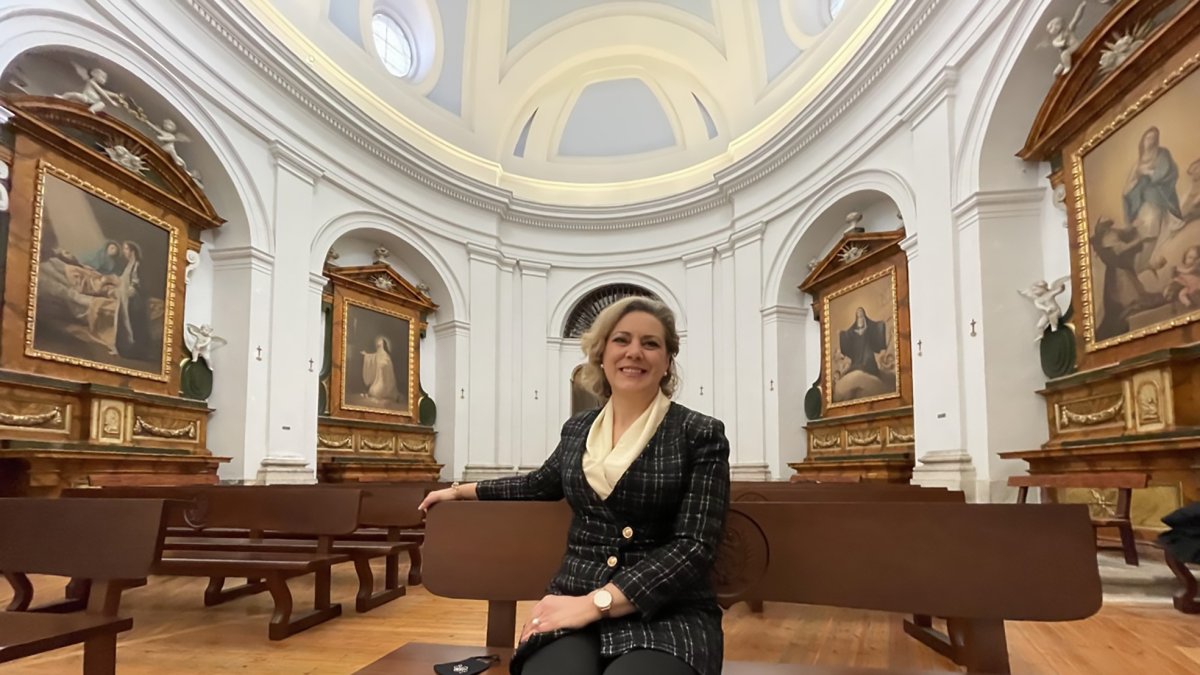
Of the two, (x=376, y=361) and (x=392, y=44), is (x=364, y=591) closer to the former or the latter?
(x=376, y=361)

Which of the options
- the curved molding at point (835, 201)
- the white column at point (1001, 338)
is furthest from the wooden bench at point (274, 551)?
the curved molding at point (835, 201)

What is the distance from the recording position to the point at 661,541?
2023 millimetres

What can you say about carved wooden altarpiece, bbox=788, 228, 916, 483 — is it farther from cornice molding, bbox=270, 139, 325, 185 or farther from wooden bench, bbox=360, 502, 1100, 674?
cornice molding, bbox=270, 139, 325, 185

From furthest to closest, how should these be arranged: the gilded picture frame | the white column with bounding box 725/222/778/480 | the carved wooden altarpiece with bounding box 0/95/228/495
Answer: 1. the white column with bounding box 725/222/778/480
2. the gilded picture frame
3. the carved wooden altarpiece with bounding box 0/95/228/495

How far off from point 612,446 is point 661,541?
31cm

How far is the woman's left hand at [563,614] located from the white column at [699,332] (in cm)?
1165

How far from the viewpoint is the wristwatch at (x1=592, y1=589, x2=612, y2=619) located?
182 centimetres

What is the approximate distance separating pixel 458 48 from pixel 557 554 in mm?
13691

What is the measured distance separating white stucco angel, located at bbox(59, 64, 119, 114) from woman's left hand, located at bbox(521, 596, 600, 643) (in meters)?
8.42

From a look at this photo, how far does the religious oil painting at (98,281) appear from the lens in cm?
714

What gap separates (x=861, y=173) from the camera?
1016cm

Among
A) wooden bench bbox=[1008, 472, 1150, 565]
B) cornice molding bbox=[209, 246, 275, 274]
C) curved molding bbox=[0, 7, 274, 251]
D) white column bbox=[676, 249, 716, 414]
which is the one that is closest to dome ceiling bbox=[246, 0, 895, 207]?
white column bbox=[676, 249, 716, 414]

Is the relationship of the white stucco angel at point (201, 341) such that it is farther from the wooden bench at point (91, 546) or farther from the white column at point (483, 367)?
the wooden bench at point (91, 546)

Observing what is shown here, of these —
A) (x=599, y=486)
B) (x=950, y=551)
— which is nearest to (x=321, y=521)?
(x=599, y=486)
